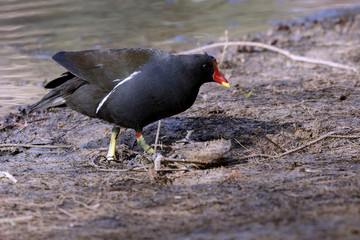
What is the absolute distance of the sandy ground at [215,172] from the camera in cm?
285

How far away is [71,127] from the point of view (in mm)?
5762

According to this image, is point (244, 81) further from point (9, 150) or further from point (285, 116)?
point (9, 150)

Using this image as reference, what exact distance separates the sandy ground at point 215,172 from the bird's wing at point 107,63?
777 mm

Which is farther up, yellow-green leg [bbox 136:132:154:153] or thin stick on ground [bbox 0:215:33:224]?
thin stick on ground [bbox 0:215:33:224]

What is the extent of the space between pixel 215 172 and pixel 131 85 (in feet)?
4.08

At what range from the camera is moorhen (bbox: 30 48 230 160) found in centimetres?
454

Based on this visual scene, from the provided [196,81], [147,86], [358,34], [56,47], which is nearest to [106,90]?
[147,86]

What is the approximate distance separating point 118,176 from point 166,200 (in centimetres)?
84

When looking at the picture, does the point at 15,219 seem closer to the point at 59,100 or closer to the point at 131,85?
the point at 131,85

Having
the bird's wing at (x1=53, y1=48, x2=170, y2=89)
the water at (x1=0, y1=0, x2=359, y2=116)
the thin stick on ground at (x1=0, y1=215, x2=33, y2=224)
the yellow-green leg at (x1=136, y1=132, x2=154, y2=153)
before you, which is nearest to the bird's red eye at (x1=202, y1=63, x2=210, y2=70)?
the bird's wing at (x1=53, y1=48, x2=170, y2=89)

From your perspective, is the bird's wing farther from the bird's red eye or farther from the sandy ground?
the sandy ground

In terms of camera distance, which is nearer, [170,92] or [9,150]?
[170,92]

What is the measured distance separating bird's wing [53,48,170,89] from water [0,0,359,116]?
2162mm

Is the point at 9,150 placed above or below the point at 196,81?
below
